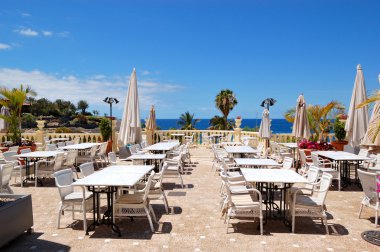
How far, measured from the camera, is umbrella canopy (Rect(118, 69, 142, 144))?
11.0 meters

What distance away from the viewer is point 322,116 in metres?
13.8

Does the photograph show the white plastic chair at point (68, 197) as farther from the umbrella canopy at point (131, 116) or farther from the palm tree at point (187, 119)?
the palm tree at point (187, 119)

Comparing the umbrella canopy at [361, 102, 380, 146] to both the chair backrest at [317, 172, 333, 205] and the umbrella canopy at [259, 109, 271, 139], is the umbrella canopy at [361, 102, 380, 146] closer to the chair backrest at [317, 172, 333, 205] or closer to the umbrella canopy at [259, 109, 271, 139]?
the chair backrest at [317, 172, 333, 205]

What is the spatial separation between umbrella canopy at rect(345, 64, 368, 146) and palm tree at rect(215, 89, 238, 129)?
17.8 metres

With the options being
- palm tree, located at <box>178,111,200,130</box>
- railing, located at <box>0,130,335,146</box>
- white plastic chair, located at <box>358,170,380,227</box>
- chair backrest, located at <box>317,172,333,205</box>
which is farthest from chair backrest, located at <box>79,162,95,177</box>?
palm tree, located at <box>178,111,200,130</box>

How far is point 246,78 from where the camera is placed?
3469 centimetres

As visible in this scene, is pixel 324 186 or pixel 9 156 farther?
pixel 9 156

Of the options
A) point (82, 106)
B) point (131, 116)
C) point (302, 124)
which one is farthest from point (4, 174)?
point (82, 106)

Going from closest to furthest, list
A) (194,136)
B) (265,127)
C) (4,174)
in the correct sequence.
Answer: (4,174), (265,127), (194,136)

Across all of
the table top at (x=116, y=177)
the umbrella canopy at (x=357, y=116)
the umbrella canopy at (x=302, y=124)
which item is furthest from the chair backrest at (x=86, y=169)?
the umbrella canopy at (x=357, y=116)

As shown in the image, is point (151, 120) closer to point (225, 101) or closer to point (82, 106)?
point (225, 101)

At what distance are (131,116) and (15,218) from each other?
285 inches

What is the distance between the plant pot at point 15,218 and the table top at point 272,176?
3.14m

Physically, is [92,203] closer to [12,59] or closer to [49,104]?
[12,59]
